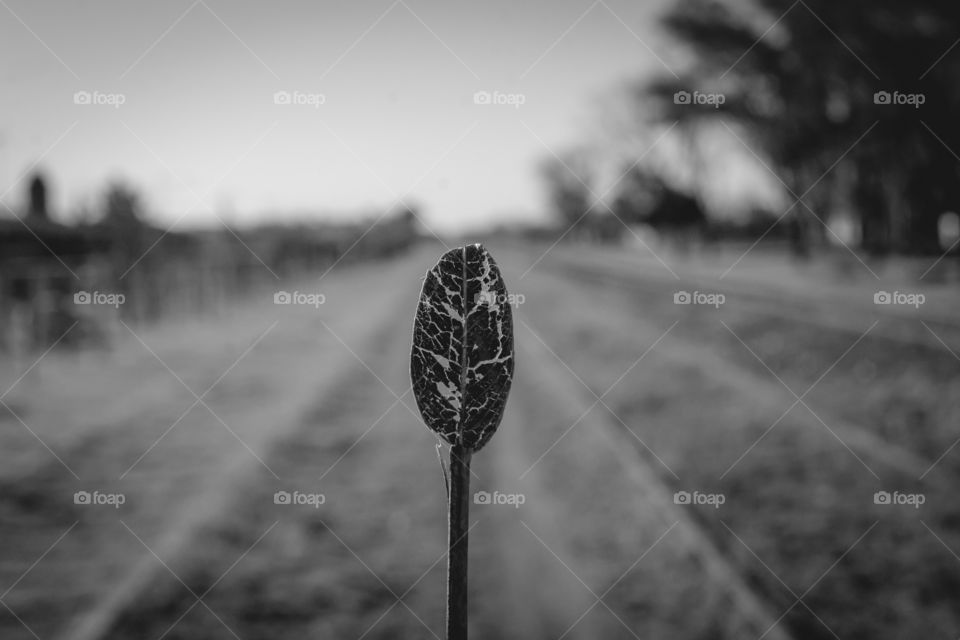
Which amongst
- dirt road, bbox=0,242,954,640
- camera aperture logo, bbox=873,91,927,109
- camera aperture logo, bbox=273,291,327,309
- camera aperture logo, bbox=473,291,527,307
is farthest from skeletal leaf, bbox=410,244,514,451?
camera aperture logo, bbox=873,91,927,109

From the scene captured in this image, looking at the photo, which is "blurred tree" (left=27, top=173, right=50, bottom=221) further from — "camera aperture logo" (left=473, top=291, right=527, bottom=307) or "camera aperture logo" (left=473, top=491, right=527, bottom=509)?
"camera aperture logo" (left=473, top=291, right=527, bottom=307)

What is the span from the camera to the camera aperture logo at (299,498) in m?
5.93

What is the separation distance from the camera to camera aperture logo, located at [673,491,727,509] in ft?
19.1

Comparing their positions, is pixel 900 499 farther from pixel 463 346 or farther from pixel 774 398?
pixel 463 346

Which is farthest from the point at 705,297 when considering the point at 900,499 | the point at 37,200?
the point at 37,200

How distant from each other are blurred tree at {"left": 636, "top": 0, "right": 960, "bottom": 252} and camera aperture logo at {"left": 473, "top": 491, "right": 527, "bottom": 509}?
16.5 meters

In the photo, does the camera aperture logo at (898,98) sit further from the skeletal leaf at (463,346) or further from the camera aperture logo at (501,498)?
the skeletal leaf at (463,346)

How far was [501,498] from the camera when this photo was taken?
20.7ft

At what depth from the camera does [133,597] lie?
4227mm

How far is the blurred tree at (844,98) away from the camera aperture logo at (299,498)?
691 inches

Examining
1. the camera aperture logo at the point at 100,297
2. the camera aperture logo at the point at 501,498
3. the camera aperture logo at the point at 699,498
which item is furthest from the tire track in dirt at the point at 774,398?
the camera aperture logo at the point at 100,297

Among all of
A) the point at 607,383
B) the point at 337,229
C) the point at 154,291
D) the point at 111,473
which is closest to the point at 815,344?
the point at 607,383

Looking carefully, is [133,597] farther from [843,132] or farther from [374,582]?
[843,132]

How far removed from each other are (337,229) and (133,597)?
43924 millimetres
